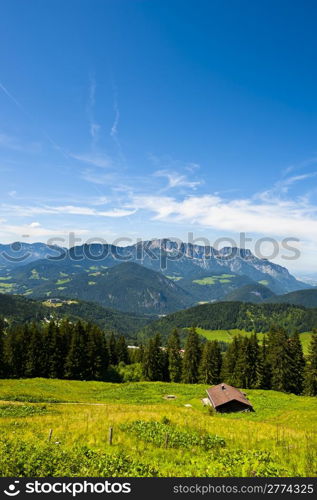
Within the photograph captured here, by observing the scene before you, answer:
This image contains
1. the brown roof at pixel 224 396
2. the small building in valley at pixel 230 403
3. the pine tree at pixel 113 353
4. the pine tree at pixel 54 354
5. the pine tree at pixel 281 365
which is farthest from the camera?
the pine tree at pixel 113 353

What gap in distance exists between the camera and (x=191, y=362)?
80125 mm

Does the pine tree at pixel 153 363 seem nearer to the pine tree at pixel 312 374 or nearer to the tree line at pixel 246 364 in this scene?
the tree line at pixel 246 364

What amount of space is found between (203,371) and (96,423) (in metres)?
62.4

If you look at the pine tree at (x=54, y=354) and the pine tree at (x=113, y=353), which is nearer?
the pine tree at (x=54, y=354)

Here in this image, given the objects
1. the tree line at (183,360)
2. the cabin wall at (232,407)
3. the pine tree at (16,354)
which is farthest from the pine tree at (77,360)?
the cabin wall at (232,407)

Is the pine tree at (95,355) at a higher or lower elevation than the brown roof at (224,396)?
lower

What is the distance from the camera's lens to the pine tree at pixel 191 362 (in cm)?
7931

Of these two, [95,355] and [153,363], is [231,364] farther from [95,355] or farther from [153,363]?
[95,355]

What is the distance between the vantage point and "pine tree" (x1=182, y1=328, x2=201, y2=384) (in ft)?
260

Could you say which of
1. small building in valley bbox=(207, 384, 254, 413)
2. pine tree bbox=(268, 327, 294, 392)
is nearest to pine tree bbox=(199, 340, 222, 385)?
pine tree bbox=(268, 327, 294, 392)

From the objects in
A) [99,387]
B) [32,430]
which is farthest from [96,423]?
[99,387]

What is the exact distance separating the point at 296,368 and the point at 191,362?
27.3 m

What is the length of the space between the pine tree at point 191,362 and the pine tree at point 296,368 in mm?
24398

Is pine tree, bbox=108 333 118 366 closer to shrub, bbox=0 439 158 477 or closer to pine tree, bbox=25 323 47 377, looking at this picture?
pine tree, bbox=25 323 47 377
